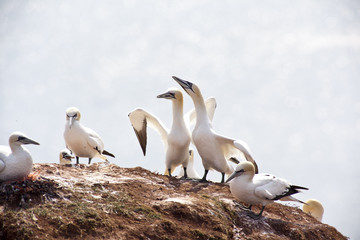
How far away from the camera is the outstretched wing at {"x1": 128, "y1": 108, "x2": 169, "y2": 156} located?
503 inches

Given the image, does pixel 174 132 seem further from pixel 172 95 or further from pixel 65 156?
pixel 65 156

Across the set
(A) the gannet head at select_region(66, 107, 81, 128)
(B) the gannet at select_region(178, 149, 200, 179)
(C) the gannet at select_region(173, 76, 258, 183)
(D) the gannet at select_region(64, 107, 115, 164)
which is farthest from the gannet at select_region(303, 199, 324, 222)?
(A) the gannet head at select_region(66, 107, 81, 128)

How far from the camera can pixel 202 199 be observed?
8.91 meters

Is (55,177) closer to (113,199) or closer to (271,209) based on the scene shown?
(113,199)

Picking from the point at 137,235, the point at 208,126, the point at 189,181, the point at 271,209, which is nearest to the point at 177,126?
the point at 208,126

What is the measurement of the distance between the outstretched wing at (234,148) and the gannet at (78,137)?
95.9 inches

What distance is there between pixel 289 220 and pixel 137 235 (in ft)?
10.6

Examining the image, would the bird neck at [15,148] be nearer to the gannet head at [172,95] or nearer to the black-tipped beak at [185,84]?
the gannet head at [172,95]

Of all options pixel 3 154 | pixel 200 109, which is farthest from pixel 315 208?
pixel 3 154

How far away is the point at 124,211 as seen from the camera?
7.98 meters

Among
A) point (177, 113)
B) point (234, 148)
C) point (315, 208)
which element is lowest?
point (315, 208)

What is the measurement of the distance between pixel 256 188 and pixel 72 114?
4203 millimetres

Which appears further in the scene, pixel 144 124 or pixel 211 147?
pixel 144 124

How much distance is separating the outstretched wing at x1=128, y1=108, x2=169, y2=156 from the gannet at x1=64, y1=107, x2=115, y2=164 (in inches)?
55.3
